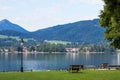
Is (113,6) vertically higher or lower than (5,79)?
higher

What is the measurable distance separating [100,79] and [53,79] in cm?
436

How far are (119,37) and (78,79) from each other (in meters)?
16.6

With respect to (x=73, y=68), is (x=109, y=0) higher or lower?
higher

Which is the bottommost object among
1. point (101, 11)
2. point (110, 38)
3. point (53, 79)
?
point (53, 79)

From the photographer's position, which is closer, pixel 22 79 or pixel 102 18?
pixel 22 79

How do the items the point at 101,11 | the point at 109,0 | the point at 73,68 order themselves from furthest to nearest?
1. the point at 101,11
2. the point at 73,68
3. the point at 109,0

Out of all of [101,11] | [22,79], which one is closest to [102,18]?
[101,11]

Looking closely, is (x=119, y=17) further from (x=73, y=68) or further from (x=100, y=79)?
(x=73, y=68)

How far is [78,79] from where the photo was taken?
3375cm

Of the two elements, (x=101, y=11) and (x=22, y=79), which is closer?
(x=22, y=79)

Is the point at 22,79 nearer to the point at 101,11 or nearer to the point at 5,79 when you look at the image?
the point at 5,79

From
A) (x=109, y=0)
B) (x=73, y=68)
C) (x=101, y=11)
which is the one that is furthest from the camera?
(x=101, y=11)

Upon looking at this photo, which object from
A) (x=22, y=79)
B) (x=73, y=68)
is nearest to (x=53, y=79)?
(x=22, y=79)

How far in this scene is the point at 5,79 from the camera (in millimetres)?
33625
